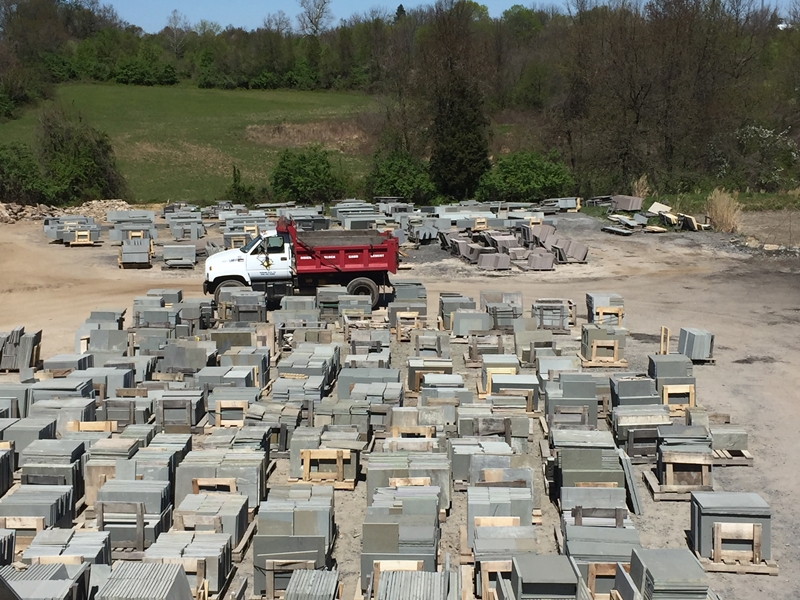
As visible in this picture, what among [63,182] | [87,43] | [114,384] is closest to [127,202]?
[63,182]

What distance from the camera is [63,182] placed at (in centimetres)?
4581

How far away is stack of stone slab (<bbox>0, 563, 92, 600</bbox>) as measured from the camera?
814 centimetres

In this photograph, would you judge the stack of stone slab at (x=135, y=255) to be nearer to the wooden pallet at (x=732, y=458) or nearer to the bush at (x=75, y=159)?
the bush at (x=75, y=159)

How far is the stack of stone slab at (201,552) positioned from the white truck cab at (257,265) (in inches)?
538

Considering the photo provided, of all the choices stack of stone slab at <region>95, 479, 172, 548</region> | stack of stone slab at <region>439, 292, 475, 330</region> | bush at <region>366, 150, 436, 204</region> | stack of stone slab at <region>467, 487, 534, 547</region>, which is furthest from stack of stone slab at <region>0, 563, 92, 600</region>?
bush at <region>366, 150, 436, 204</region>

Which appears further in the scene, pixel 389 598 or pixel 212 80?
pixel 212 80

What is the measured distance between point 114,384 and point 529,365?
8.32m

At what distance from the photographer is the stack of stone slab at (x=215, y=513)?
1049cm

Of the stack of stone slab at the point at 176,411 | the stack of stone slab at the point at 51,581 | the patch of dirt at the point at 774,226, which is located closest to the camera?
the stack of stone slab at the point at 51,581

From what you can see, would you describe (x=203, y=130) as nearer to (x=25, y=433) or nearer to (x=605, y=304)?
(x=605, y=304)

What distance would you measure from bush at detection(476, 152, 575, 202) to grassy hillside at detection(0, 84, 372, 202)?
636 inches

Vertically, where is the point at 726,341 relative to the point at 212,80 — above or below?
below

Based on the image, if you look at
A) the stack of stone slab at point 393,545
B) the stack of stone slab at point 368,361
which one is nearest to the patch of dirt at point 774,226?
the stack of stone slab at point 368,361

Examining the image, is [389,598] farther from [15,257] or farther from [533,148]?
[533,148]
